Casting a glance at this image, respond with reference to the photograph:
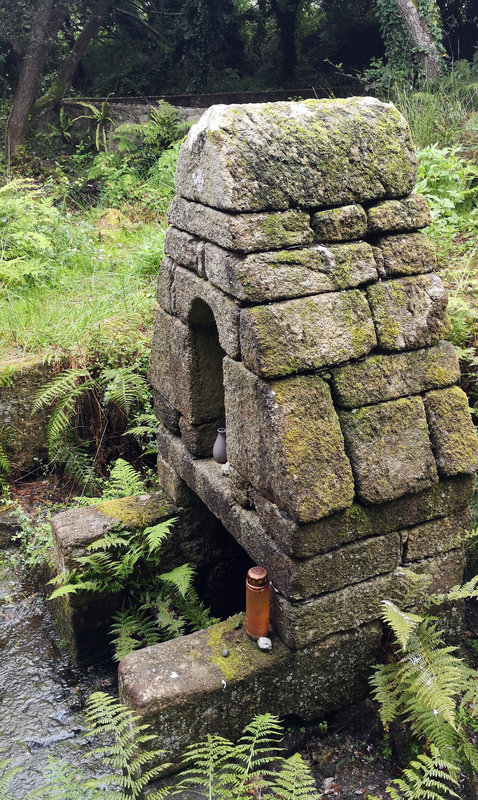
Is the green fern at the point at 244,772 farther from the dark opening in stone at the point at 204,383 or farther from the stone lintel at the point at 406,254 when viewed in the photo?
the stone lintel at the point at 406,254

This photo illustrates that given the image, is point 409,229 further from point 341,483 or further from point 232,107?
point 341,483

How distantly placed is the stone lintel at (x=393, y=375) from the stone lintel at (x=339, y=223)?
0.55m

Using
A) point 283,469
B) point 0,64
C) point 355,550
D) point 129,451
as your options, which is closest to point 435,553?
point 355,550

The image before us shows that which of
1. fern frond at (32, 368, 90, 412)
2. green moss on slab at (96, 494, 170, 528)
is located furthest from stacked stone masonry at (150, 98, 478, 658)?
fern frond at (32, 368, 90, 412)

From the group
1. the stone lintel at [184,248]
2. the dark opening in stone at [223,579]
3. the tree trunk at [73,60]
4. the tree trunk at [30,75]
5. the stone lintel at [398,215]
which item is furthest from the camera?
the tree trunk at [73,60]

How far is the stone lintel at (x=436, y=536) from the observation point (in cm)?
294

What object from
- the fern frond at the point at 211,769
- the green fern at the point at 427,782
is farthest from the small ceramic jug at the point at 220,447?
the green fern at the point at 427,782

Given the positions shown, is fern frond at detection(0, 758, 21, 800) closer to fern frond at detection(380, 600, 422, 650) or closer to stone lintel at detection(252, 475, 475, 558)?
stone lintel at detection(252, 475, 475, 558)

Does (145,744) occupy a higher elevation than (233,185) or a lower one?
lower

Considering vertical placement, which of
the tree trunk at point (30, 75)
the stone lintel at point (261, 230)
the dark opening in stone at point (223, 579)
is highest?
the tree trunk at point (30, 75)

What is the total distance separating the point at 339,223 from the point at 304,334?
0.54 metres

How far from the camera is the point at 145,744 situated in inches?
105

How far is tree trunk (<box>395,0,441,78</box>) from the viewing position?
29.0 feet

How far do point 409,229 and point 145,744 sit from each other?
2.56m
